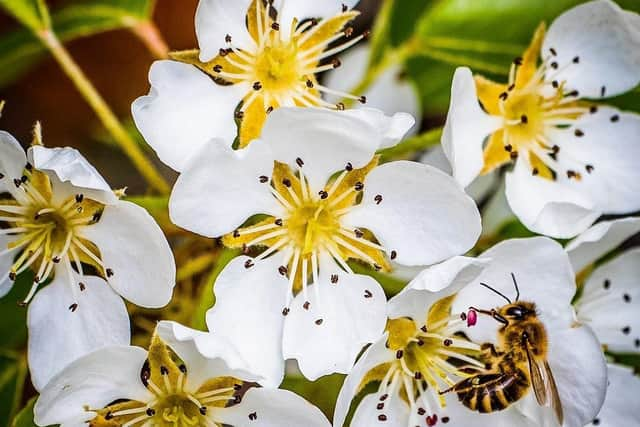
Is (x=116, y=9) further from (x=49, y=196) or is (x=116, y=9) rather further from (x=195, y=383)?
(x=195, y=383)

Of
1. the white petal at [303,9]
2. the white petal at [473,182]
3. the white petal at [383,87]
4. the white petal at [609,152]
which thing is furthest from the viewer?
the white petal at [383,87]

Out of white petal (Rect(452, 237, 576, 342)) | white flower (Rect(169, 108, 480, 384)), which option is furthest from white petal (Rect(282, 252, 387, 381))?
white petal (Rect(452, 237, 576, 342))

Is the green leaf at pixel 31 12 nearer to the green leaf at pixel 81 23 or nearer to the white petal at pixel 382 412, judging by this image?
the green leaf at pixel 81 23

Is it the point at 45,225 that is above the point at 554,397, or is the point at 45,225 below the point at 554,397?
above

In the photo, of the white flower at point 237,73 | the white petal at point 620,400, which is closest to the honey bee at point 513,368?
the white petal at point 620,400

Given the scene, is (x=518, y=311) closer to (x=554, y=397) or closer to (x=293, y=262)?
(x=554, y=397)

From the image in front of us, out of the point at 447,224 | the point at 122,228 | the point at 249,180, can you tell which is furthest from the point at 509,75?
the point at 122,228

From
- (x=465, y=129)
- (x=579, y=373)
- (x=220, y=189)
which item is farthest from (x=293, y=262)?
(x=579, y=373)
